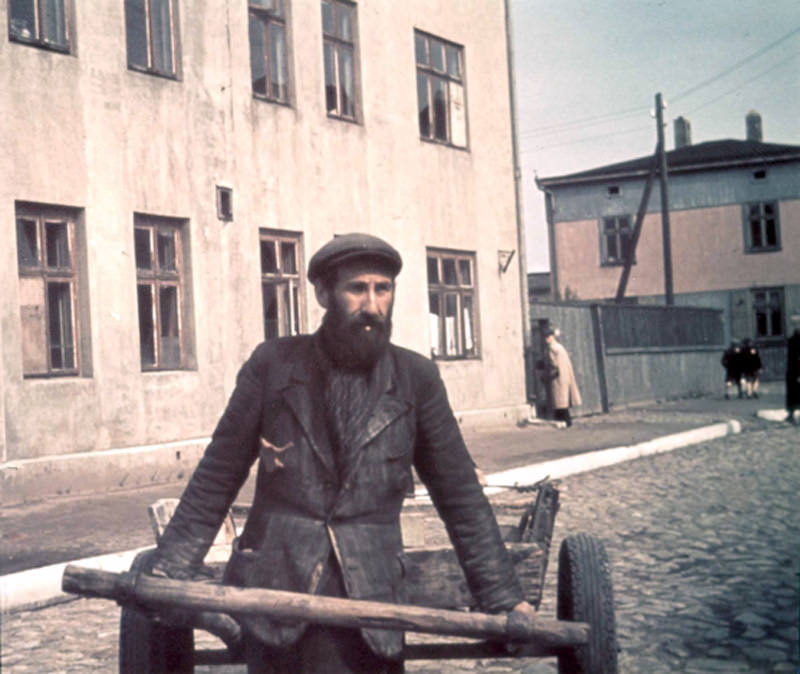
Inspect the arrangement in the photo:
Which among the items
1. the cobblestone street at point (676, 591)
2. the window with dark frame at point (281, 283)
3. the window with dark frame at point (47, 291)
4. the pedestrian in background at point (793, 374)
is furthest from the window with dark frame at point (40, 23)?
the pedestrian in background at point (793, 374)

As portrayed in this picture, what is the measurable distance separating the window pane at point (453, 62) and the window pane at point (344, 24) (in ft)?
9.98

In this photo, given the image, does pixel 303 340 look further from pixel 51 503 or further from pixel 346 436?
pixel 51 503

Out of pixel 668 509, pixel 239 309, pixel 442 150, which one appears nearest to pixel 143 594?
pixel 668 509

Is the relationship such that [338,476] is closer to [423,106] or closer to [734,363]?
[423,106]

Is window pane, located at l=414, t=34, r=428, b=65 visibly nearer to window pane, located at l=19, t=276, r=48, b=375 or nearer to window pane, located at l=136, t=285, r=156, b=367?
window pane, located at l=136, t=285, r=156, b=367

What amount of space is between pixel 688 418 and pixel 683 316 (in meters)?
9.73

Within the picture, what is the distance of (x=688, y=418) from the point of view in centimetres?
2188

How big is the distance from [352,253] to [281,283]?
1311cm

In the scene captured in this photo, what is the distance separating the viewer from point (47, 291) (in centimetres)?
1255

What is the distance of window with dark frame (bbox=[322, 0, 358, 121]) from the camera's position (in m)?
17.2

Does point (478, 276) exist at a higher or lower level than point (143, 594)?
higher

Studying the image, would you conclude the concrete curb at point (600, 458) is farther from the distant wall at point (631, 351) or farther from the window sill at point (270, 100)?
the window sill at point (270, 100)

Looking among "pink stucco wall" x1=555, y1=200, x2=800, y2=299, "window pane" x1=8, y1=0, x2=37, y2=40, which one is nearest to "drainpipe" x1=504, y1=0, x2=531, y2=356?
"window pane" x1=8, y1=0, x2=37, y2=40

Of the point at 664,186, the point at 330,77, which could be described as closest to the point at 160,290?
the point at 330,77
